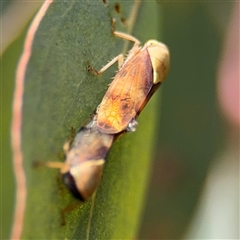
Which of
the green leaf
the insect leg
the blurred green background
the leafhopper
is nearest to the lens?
the green leaf

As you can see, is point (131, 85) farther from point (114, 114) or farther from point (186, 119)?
point (186, 119)

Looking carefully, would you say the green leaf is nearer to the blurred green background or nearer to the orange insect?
the orange insect

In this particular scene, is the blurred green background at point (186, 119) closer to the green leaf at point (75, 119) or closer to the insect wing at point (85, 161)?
the green leaf at point (75, 119)

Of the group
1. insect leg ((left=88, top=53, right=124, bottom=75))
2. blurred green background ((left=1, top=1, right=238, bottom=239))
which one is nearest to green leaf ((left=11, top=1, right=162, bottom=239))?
insect leg ((left=88, top=53, right=124, bottom=75))

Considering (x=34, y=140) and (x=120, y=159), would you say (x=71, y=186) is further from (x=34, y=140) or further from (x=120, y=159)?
(x=120, y=159)


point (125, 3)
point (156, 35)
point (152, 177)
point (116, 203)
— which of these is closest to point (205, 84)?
point (152, 177)

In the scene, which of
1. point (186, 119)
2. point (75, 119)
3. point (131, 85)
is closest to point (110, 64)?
point (131, 85)
